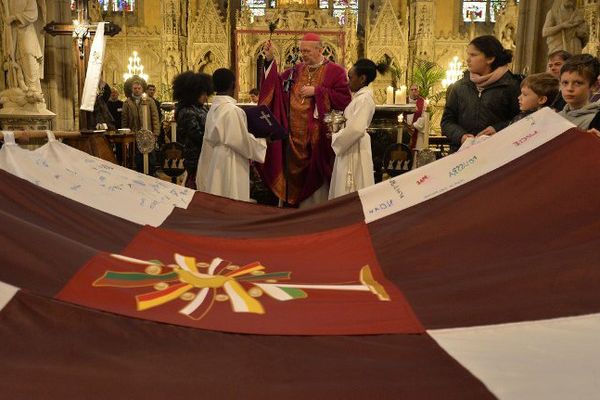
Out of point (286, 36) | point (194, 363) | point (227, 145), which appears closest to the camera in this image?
point (194, 363)

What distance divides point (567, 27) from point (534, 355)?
6.87 meters

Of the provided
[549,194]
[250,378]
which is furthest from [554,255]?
[250,378]

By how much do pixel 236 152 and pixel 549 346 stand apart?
3625 millimetres

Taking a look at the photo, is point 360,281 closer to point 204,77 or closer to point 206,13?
point 204,77

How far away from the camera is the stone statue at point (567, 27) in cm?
714

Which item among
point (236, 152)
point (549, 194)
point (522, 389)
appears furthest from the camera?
point (236, 152)

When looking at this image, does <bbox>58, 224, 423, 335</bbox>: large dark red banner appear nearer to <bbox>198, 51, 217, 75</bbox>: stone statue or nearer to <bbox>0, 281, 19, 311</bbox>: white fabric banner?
<bbox>0, 281, 19, 311</bbox>: white fabric banner

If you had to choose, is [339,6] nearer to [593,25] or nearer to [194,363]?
[593,25]

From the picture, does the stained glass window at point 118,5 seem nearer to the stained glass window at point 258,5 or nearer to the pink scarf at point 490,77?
the stained glass window at point 258,5

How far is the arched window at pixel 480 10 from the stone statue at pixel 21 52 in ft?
38.4

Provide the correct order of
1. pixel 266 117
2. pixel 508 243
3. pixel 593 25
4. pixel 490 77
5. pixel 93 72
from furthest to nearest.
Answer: pixel 593 25 → pixel 93 72 → pixel 266 117 → pixel 490 77 → pixel 508 243

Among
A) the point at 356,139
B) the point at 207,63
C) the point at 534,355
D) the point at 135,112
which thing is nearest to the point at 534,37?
the point at 356,139

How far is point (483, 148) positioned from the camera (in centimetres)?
275

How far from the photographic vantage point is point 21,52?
8359 mm
